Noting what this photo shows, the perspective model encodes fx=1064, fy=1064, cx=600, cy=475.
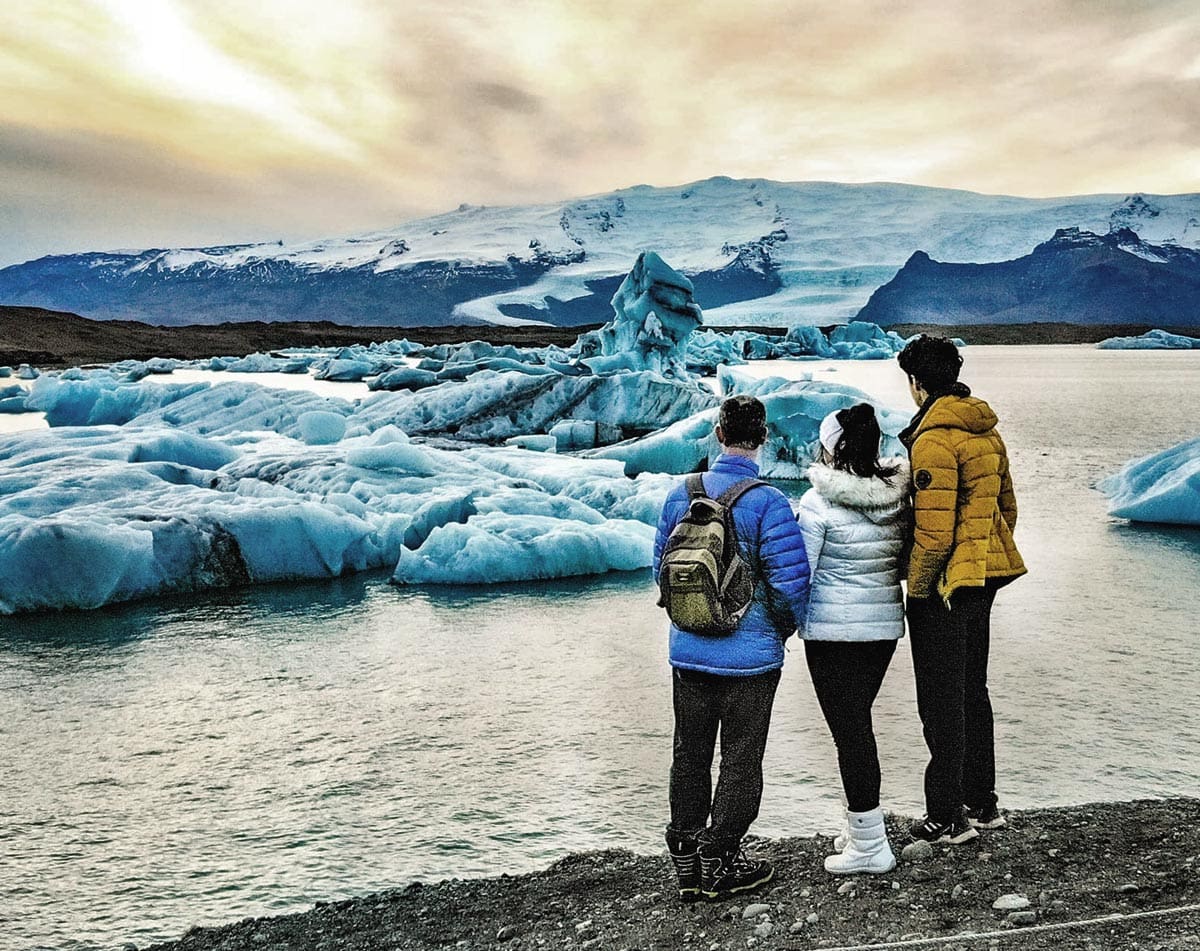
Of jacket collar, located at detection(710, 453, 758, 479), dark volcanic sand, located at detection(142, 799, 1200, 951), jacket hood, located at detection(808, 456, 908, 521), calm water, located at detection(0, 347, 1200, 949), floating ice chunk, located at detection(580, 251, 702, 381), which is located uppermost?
floating ice chunk, located at detection(580, 251, 702, 381)

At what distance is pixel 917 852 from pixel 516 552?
5.91 metres

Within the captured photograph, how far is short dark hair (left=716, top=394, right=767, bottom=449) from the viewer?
2.79 meters

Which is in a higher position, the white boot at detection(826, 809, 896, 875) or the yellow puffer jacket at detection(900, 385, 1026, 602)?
the yellow puffer jacket at detection(900, 385, 1026, 602)

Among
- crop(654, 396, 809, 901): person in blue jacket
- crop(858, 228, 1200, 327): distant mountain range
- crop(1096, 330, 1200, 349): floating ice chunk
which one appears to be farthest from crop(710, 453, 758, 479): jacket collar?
crop(858, 228, 1200, 327): distant mountain range

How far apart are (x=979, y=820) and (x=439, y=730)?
2.84m

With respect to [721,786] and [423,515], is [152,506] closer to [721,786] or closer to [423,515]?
[423,515]

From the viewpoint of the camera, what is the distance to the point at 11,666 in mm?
6547

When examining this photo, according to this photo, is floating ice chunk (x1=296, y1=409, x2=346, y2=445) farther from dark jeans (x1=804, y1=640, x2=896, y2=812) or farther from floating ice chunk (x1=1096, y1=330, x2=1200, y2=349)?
floating ice chunk (x1=1096, y1=330, x2=1200, y2=349)

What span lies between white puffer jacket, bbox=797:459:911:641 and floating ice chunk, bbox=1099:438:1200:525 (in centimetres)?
907

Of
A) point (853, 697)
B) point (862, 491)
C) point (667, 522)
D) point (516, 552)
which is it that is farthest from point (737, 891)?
point (516, 552)

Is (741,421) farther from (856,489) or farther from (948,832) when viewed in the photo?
(948,832)

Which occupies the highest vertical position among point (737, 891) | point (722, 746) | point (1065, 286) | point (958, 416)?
point (1065, 286)

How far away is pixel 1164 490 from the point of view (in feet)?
35.0

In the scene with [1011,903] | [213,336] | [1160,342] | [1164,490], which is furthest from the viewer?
[213,336]
